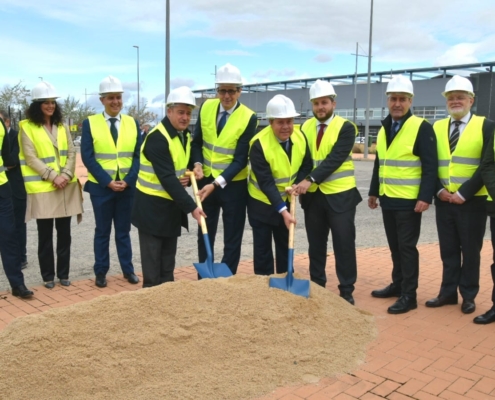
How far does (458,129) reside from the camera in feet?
16.2

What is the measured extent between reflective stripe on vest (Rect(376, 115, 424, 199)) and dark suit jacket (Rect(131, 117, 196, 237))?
6.42 ft

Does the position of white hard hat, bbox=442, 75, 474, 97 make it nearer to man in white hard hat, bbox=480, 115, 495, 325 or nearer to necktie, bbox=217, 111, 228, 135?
man in white hard hat, bbox=480, 115, 495, 325

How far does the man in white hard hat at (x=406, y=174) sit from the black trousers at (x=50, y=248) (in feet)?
11.3

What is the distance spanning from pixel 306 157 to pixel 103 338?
2667mm

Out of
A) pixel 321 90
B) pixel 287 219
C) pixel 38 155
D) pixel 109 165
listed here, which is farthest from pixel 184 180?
pixel 38 155

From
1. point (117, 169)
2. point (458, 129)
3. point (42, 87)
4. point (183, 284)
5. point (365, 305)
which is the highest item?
point (42, 87)

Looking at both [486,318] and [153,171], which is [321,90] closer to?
[153,171]

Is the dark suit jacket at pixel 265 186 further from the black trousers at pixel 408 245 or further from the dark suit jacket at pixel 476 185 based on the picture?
the dark suit jacket at pixel 476 185

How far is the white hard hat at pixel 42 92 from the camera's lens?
18.1ft

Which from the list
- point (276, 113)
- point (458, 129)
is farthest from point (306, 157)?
point (458, 129)

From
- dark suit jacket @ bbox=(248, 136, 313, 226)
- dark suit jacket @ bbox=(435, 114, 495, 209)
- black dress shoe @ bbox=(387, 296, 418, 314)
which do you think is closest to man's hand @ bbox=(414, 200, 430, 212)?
dark suit jacket @ bbox=(435, 114, 495, 209)

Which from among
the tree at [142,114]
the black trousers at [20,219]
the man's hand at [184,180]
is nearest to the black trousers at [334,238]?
the man's hand at [184,180]

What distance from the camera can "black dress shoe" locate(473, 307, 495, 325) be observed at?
4.62 meters

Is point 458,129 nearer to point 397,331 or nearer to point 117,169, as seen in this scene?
point 397,331
